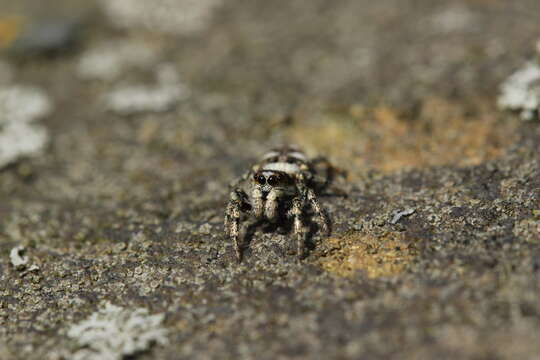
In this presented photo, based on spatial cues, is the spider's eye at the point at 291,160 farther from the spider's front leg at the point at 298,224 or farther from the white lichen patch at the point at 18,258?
the white lichen patch at the point at 18,258

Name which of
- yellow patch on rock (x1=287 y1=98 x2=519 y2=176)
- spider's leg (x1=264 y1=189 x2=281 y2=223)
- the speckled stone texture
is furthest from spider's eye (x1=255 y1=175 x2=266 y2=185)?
yellow patch on rock (x1=287 y1=98 x2=519 y2=176)

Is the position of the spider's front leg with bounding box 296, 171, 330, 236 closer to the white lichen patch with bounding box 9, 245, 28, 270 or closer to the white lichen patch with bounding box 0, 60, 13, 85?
the white lichen patch with bounding box 9, 245, 28, 270

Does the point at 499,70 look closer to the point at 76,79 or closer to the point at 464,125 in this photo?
the point at 464,125

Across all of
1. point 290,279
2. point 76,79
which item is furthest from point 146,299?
point 76,79

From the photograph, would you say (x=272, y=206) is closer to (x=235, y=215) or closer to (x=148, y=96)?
(x=235, y=215)

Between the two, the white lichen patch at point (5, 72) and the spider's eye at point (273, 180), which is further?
the white lichen patch at point (5, 72)

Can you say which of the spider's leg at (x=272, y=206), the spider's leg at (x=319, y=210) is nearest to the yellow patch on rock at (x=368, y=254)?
the spider's leg at (x=319, y=210)

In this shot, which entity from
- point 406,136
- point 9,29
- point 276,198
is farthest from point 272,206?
point 9,29

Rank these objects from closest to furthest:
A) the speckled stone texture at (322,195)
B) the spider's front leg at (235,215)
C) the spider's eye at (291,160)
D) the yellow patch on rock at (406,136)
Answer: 1. the speckled stone texture at (322,195)
2. the spider's front leg at (235,215)
3. the spider's eye at (291,160)
4. the yellow patch on rock at (406,136)
